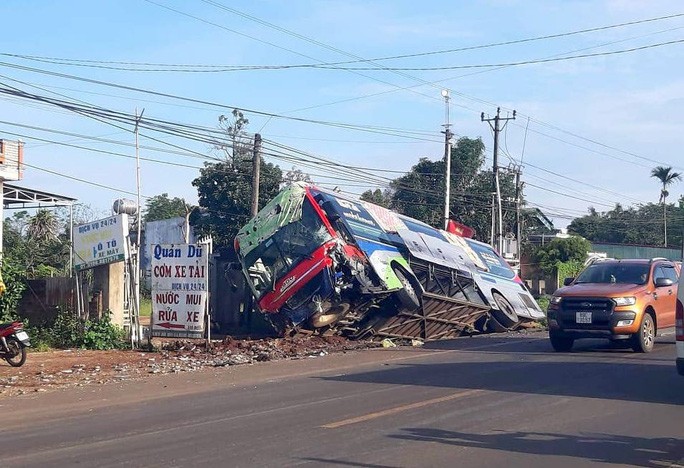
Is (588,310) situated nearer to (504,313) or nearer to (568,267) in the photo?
(504,313)

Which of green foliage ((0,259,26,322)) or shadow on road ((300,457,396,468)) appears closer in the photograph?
shadow on road ((300,457,396,468))

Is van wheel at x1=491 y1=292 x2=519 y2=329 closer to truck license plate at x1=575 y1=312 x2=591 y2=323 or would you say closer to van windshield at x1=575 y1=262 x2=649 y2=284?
van windshield at x1=575 y1=262 x2=649 y2=284

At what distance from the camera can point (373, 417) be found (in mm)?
10453

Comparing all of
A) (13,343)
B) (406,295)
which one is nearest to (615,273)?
(406,295)

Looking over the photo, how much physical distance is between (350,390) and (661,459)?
548cm

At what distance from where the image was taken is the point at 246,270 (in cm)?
2245

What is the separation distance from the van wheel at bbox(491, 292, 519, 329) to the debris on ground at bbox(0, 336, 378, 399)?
5.65 meters

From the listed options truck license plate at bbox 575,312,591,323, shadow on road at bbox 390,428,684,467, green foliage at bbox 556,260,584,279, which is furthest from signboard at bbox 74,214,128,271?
green foliage at bbox 556,260,584,279

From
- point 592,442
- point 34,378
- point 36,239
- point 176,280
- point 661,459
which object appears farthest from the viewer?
point 36,239

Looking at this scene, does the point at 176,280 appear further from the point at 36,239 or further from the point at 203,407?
the point at 36,239

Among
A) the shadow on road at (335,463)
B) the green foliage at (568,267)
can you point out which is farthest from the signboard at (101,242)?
the green foliage at (568,267)

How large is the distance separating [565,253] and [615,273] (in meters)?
33.1

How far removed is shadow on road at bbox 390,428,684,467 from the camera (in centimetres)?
839

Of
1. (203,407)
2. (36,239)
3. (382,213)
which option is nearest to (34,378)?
(203,407)
